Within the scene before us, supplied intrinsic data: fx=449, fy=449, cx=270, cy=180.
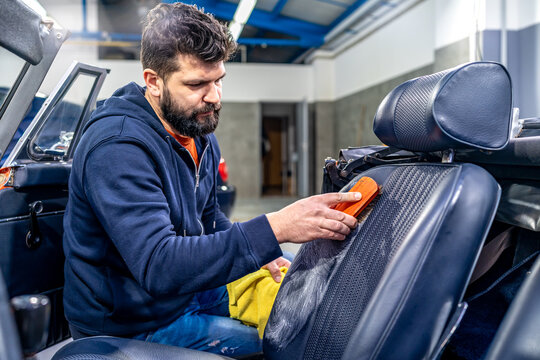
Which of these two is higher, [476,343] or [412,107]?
[412,107]

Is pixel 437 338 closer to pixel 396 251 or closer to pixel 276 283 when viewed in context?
pixel 396 251

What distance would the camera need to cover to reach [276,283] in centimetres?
133

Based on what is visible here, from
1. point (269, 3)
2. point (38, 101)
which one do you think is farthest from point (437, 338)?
point (269, 3)

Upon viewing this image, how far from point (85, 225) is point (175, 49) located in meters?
0.49

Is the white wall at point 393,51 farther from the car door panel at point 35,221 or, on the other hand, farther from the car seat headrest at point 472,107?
the car seat headrest at point 472,107

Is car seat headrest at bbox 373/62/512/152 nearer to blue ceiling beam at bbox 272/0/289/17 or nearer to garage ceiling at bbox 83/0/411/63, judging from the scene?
garage ceiling at bbox 83/0/411/63

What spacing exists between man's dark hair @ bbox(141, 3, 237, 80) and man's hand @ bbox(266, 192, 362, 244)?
1.59ft

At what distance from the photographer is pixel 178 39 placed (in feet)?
3.71

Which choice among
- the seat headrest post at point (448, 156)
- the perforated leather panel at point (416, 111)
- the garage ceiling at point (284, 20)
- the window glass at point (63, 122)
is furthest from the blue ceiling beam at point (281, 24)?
the seat headrest post at point (448, 156)

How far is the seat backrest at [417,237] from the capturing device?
0.76m

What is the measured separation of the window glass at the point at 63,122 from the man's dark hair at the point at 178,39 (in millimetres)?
1102

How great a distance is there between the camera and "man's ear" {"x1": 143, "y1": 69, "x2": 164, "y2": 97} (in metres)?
1.20

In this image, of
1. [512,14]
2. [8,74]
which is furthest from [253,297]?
[512,14]

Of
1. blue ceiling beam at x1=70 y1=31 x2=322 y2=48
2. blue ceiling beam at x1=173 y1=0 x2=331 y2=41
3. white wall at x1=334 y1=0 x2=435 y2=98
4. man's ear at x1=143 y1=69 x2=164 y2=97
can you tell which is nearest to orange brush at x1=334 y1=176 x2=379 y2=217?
man's ear at x1=143 y1=69 x2=164 y2=97
